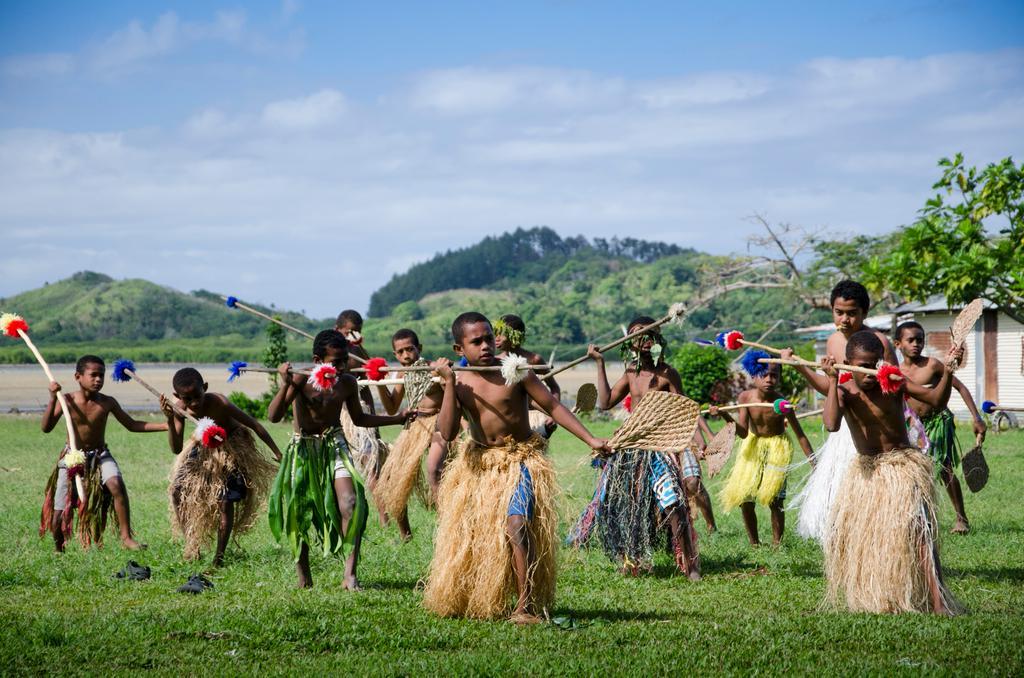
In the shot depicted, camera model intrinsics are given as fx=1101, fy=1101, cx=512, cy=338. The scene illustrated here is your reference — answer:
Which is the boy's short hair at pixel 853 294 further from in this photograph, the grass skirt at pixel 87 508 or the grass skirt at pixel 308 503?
the grass skirt at pixel 87 508

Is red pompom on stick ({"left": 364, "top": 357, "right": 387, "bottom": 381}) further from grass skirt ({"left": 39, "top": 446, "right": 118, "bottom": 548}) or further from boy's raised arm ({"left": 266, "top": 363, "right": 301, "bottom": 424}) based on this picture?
grass skirt ({"left": 39, "top": 446, "right": 118, "bottom": 548})

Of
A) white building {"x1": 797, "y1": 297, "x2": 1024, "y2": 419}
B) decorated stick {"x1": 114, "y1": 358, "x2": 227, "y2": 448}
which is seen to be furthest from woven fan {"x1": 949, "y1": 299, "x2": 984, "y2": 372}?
white building {"x1": 797, "y1": 297, "x2": 1024, "y2": 419}

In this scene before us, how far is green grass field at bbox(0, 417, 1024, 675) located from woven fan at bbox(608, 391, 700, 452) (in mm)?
553

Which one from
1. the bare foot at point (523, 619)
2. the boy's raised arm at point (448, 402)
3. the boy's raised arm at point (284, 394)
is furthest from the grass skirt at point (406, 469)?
the bare foot at point (523, 619)

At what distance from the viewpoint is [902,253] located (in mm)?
15344

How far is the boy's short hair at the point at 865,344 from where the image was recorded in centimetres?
616

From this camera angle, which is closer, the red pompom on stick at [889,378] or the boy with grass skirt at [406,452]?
the red pompom on stick at [889,378]

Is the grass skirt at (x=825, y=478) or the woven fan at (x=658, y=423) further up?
the woven fan at (x=658, y=423)

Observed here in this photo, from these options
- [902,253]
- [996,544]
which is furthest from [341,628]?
[902,253]

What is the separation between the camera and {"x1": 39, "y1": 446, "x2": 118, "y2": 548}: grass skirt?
862 cm

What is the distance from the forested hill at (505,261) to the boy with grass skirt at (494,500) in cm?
11087

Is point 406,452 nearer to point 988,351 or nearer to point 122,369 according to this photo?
point 122,369

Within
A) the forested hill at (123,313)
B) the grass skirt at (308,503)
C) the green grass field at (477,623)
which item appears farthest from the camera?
the forested hill at (123,313)

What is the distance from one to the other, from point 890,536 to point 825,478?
4.98 ft
